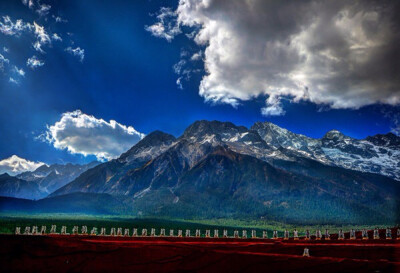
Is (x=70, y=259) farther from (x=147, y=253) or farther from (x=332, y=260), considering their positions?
(x=332, y=260)

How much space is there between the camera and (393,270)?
1410cm

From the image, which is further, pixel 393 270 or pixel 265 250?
pixel 265 250

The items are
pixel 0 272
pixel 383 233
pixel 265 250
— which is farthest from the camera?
pixel 383 233

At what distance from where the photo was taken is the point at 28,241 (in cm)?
1423

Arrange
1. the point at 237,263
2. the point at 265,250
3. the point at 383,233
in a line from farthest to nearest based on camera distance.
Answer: the point at 383,233
the point at 265,250
the point at 237,263

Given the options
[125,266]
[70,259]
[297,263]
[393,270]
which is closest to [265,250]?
[297,263]

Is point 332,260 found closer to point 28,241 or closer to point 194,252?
point 194,252

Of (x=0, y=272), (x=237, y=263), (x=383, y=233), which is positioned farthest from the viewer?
(x=383, y=233)

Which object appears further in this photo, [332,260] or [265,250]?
[265,250]

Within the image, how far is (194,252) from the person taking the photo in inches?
581

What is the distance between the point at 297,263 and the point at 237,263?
2.65m

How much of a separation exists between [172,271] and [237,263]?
2936mm

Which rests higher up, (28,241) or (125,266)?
(28,241)

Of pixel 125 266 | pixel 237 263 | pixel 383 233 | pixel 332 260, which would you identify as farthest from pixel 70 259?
pixel 383 233
